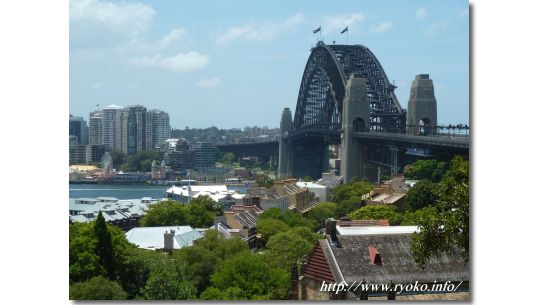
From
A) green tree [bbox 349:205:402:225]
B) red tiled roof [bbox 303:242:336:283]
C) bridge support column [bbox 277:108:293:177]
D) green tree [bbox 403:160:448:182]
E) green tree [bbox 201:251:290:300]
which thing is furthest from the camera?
bridge support column [bbox 277:108:293:177]

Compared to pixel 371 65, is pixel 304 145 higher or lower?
lower

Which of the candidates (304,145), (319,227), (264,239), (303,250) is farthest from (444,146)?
(304,145)

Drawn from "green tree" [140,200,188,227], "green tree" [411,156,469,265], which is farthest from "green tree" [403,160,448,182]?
"green tree" [411,156,469,265]

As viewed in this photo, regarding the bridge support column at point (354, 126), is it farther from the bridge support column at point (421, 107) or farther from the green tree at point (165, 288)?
the green tree at point (165, 288)

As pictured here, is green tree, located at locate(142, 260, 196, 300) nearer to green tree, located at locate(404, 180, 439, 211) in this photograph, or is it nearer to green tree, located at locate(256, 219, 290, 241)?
green tree, located at locate(256, 219, 290, 241)

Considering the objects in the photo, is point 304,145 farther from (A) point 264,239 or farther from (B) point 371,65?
(A) point 264,239

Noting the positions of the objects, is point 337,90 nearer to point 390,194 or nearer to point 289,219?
point 390,194
